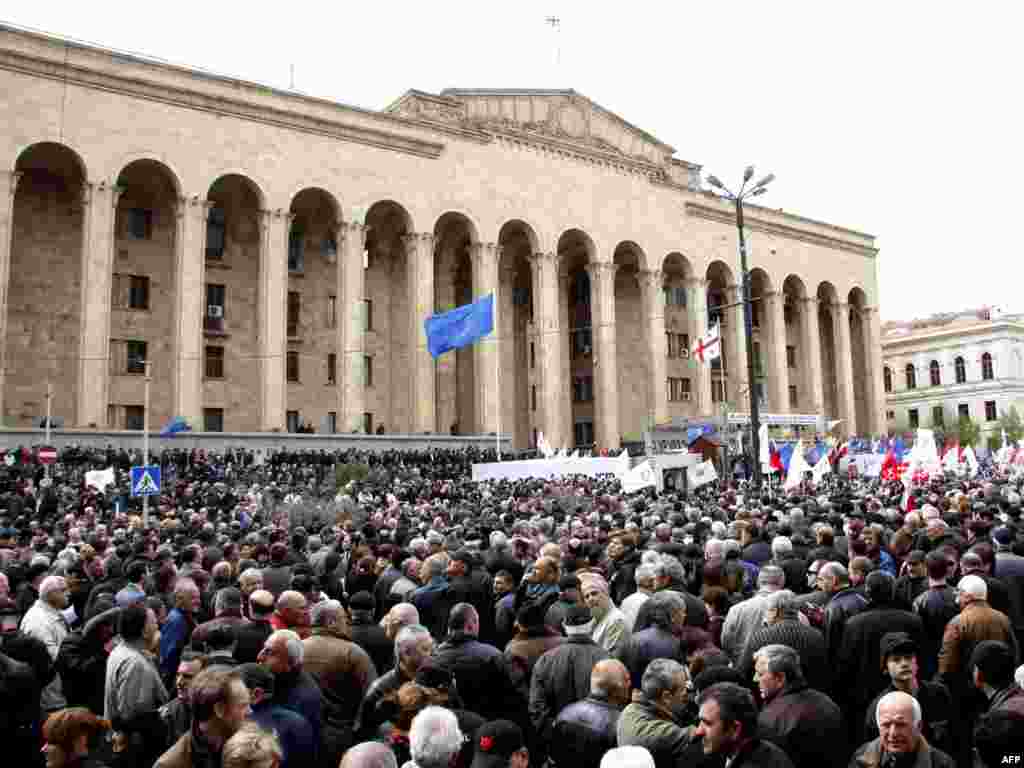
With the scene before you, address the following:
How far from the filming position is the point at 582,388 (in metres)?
52.4

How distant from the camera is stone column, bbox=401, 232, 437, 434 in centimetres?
4028

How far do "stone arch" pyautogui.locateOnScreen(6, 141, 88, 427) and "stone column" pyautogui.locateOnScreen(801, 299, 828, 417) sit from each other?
41.4 meters

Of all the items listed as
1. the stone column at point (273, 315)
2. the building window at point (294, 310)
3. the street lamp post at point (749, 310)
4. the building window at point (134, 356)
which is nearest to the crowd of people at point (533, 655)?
the street lamp post at point (749, 310)

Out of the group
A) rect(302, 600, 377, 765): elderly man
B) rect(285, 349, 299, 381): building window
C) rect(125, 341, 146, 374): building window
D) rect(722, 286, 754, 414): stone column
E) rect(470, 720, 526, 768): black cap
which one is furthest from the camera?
rect(722, 286, 754, 414): stone column

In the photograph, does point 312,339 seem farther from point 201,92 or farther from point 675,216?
point 675,216

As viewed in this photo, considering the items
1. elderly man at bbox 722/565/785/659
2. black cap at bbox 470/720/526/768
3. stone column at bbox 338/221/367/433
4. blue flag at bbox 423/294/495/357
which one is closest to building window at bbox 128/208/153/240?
stone column at bbox 338/221/367/433

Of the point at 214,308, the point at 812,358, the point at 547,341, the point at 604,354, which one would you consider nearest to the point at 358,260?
the point at 214,308

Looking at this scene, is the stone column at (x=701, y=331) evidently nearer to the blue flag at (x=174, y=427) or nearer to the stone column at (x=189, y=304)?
the stone column at (x=189, y=304)

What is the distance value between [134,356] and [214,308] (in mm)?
4085

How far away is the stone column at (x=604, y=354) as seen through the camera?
46312 mm

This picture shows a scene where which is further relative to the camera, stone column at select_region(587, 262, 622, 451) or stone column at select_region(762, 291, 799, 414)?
stone column at select_region(762, 291, 799, 414)

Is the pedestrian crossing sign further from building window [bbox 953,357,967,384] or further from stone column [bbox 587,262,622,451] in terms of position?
building window [bbox 953,357,967,384]

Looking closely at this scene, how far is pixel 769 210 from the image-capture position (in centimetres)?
5600

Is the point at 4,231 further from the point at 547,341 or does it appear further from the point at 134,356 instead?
the point at 547,341
